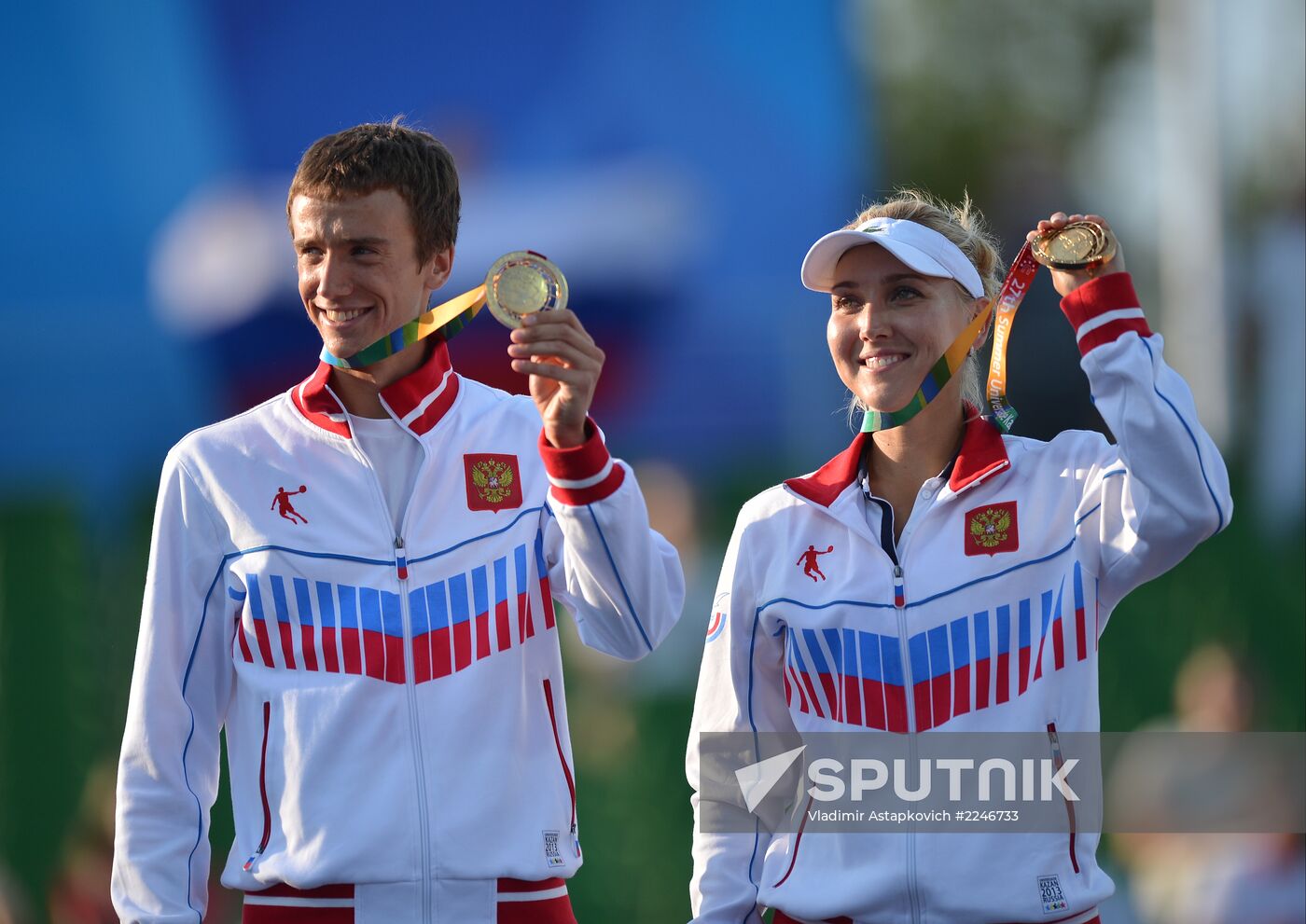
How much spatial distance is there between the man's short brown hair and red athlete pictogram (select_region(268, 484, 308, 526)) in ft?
1.84

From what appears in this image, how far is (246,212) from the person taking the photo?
10.5 meters

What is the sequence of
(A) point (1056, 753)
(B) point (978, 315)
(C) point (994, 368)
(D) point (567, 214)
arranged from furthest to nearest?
(D) point (567, 214) → (B) point (978, 315) → (C) point (994, 368) → (A) point (1056, 753)

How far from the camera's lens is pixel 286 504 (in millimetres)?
3561

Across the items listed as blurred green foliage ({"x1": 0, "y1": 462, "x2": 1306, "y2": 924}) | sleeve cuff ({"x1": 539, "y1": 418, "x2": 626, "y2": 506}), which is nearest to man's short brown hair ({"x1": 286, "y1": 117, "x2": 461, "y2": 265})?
sleeve cuff ({"x1": 539, "y1": 418, "x2": 626, "y2": 506})

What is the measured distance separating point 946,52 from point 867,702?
60.1 feet

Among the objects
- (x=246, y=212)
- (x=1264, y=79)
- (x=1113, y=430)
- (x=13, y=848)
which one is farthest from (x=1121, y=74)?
(x=1113, y=430)

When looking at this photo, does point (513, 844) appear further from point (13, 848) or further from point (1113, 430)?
point (13, 848)

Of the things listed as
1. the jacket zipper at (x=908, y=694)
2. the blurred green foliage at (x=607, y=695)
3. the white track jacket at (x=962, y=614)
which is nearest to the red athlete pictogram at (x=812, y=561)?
the white track jacket at (x=962, y=614)

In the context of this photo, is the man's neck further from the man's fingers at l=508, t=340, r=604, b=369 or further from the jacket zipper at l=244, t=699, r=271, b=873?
the jacket zipper at l=244, t=699, r=271, b=873

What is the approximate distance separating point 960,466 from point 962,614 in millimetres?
324

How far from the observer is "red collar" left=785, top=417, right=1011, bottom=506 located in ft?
11.6

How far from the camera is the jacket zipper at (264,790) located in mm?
3426
